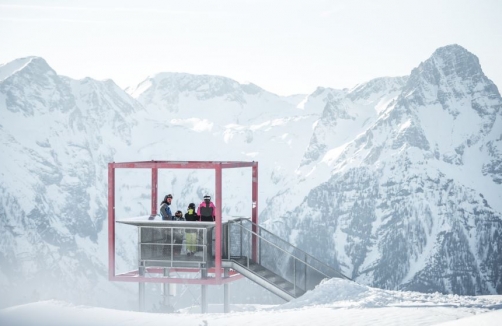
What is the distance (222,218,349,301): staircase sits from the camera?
38.9 m

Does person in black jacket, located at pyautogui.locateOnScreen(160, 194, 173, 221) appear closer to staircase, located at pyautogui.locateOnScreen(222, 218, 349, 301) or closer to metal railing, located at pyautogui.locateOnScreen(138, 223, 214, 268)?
metal railing, located at pyautogui.locateOnScreen(138, 223, 214, 268)

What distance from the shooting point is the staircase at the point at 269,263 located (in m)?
38.9

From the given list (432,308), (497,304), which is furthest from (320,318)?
(497,304)

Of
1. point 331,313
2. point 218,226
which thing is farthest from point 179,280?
point 331,313

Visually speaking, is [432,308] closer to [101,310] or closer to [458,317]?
[458,317]

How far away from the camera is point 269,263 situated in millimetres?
41938

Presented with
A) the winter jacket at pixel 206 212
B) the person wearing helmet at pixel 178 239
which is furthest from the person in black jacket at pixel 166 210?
the winter jacket at pixel 206 212

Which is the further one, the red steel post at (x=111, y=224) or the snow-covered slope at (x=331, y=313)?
the red steel post at (x=111, y=224)

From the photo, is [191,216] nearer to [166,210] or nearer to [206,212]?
[206,212]

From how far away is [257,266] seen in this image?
40.4m

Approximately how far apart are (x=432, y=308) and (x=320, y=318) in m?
4.19

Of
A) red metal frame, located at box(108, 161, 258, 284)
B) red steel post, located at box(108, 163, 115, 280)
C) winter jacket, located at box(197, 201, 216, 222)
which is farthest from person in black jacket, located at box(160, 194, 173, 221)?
red steel post, located at box(108, 163, 115, 280)

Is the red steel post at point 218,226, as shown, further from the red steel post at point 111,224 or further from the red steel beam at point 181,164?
the red steel post at point 111,224

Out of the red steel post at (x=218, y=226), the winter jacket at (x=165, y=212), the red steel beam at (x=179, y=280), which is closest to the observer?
the red steel post at (x=218, y=226)
